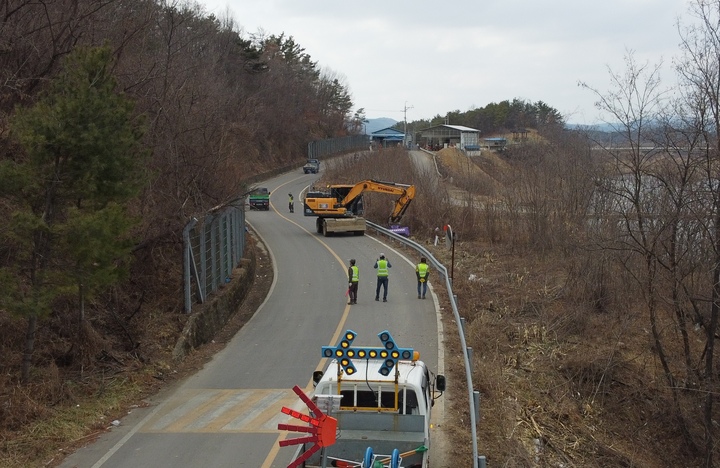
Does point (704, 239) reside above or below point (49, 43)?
below

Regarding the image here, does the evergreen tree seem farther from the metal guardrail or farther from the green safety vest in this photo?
the green safety vest

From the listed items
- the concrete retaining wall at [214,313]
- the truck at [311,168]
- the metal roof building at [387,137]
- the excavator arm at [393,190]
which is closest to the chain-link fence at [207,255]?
the concrete retaining wall at [214,313]

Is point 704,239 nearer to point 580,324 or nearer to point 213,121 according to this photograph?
point 580,324

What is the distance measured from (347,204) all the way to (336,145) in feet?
248

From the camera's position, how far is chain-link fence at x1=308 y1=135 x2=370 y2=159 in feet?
340

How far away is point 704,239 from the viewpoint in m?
21.1

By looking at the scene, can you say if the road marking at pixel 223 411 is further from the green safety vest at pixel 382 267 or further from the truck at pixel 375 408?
the green safety vest at pixel 382 267

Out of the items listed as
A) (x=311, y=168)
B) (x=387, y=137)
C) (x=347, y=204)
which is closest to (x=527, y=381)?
(x=347, y=204)

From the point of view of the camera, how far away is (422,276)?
23016 mm

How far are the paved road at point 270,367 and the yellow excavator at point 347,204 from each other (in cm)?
418

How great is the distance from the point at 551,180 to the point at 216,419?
2850 cm

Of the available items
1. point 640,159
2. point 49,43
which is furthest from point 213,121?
point 640,159

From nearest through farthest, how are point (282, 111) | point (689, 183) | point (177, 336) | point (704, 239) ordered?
point (177, 336)
point (689, 183)
point (704, 239)
point (282, 111)

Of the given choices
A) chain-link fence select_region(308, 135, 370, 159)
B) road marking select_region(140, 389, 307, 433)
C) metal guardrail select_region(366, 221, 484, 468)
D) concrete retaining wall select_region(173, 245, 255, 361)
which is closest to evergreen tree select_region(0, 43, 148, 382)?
road marking select_region(140, 389, 307, 433)
